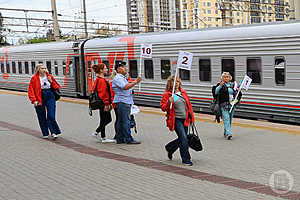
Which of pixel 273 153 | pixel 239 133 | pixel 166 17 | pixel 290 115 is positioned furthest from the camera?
pixel 166 17

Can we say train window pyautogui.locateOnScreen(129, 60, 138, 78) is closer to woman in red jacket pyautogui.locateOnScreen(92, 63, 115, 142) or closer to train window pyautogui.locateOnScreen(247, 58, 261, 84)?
train window pyautogui.locateOnScreen(247, 58, 261, 84)

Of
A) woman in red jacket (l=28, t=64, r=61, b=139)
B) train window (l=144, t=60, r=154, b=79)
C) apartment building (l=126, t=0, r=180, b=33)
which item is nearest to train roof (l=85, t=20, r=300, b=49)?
train window (l=144, t=60, r=154, b=79)

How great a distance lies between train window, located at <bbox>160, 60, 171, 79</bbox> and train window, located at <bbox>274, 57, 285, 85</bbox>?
187 inches

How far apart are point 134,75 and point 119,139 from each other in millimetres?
8625

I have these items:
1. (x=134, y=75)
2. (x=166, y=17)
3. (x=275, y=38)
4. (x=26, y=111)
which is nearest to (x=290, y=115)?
(x=275, y=38)

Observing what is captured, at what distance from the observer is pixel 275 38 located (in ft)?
42.2

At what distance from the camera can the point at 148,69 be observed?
59.4ft

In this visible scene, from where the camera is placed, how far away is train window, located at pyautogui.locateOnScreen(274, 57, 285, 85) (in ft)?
42.0

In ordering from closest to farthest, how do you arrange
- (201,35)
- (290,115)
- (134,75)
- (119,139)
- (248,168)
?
(248,168)
(119,139)
(290,115)
(201,35)
(134,75)

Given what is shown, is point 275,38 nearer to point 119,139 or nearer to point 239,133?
point 239,133

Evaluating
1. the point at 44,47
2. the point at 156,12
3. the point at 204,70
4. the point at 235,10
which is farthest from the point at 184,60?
the point at 156,12

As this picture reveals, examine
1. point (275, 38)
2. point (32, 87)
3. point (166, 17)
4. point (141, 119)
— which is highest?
point (166, 17)

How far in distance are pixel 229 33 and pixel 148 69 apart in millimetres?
4481

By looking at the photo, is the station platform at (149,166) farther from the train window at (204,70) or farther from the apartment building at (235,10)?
the apartment building at (235,10)
